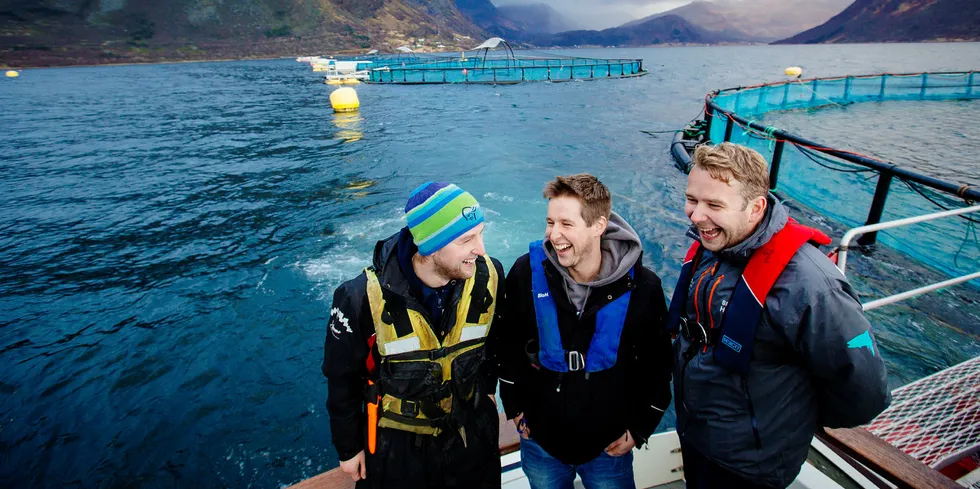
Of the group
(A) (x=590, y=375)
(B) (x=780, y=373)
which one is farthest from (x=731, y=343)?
(A) (x=590, y=375)

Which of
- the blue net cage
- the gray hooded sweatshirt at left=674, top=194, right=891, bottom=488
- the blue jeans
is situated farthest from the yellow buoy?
the gray hooded sweatshirt at left=674, top=194, right=891, bottom=488

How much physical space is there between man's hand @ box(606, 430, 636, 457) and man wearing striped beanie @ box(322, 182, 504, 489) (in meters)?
0.72

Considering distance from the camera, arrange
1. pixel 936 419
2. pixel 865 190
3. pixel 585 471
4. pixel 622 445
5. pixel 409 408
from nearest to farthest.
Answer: pixel 409 408, pixel 622 445, pixel 585 471, pixel 936 419, pixel 865 190

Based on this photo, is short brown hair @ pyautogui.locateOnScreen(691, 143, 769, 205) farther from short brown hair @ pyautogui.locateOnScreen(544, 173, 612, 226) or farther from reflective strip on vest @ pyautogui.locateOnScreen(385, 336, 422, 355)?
reflective strip on vest @ pyautogui.locateOnScreen(385, 336, 422, 355)

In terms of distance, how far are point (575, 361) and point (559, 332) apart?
0.18m

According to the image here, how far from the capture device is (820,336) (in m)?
1.79

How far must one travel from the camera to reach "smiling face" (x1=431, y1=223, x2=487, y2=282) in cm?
233

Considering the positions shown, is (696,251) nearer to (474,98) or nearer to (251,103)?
(474,98)

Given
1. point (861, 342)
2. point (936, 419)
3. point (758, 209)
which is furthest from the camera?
point (936, 419)

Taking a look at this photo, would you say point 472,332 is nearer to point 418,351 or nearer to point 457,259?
point 418,351

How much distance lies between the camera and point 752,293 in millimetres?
2008

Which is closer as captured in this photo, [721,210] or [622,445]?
[721,210]

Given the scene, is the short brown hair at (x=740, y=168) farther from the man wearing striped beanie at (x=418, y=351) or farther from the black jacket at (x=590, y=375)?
the man wearing striped beanie at (x=418, y=351)

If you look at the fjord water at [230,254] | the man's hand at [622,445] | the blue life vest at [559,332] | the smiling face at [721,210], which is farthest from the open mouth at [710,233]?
the fjord water at [230,254]
